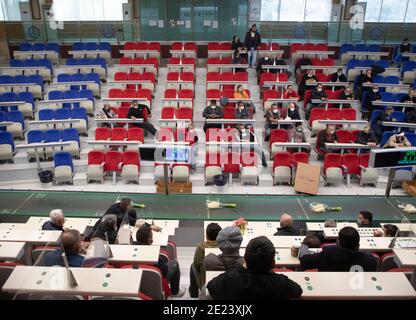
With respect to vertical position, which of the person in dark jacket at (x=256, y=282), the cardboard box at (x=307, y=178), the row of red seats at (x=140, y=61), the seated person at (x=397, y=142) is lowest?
the cardboard box at (x=307, y=178)

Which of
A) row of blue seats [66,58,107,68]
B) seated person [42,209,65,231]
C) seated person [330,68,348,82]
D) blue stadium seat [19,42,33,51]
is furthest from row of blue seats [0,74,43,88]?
seated person [330,68,348,82]

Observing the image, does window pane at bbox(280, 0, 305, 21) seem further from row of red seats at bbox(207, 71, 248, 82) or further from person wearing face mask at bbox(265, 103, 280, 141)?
person wearing face mask at bbox(265, 103, 280, 141)

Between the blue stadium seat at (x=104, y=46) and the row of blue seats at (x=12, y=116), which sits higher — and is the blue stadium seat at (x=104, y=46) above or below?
above

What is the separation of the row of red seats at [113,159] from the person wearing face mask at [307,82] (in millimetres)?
5311

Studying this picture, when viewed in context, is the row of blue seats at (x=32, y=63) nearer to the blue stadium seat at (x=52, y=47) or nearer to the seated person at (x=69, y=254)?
the blue stadium seat at (x=52, y=47)

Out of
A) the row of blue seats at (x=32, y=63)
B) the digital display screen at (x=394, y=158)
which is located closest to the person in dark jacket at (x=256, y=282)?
the digital display screen at (x=394, y=158)

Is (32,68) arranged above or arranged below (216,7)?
below

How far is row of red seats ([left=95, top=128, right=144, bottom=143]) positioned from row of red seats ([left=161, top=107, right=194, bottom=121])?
3.30 feet

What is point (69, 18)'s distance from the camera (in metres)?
16.3

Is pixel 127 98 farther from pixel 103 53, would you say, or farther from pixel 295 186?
pixel 295 186

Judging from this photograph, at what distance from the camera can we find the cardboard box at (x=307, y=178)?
8.58 m

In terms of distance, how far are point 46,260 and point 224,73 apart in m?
9.50
